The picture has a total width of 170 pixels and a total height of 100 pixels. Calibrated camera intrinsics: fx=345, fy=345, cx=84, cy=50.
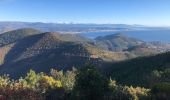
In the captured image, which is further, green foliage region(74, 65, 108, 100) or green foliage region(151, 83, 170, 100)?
green foliage region(74, 65, 108, 100)

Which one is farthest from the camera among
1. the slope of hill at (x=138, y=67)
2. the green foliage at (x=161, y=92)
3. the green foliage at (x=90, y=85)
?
the slope of hill at (x=138, y=67)

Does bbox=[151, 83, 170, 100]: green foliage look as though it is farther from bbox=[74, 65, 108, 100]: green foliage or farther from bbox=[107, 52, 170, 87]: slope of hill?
bbox=[107, 52, 170, 87]: slope of hill

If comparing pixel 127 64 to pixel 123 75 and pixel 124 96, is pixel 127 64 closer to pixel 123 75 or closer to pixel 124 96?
pixel 123 75

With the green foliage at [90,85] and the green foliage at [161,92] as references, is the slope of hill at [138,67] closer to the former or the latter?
the green foliage at [90,85]

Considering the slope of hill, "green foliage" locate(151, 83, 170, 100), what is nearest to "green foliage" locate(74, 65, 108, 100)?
"green foliage" locate(151, 83, 170, 100)

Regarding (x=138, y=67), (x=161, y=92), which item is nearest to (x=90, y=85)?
(x=161, y=92)

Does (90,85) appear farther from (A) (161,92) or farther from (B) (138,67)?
(B) (138,67)

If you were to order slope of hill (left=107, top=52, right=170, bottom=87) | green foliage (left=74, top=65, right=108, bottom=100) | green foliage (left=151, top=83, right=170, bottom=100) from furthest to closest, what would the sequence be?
slope of hill (left=107, top=52, right=170, bottom=87), green foliage (left=74, top=65, right=108, bottom=100), green foliage (left=151, top=83, right=170, bottom=100)

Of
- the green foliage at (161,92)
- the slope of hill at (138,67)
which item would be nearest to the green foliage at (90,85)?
the green foliage at (161,92)
